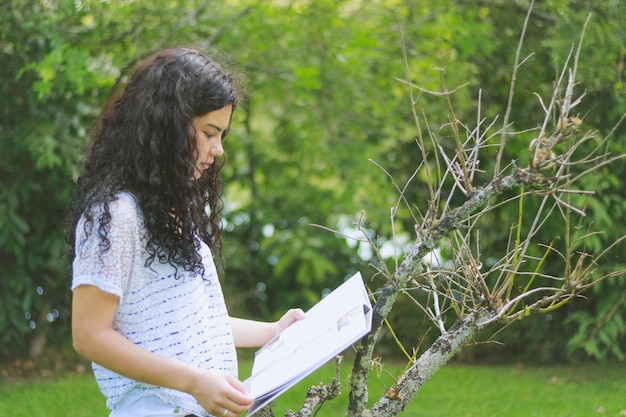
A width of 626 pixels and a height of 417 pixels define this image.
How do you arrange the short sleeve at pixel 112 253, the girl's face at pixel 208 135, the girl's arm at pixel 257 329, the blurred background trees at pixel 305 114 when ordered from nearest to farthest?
1. the short sleeve at pixel 112 253
2. the girl's face at pixel 208 135
3. the girl's arm at pixel 257 329
4. the blurred background trees at pixel 305 114

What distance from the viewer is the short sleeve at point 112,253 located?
5.53 ft

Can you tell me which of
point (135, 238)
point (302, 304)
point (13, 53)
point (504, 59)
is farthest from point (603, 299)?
point (135, 238)

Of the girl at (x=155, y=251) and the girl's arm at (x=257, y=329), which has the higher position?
the girl at (x=155, y=251)

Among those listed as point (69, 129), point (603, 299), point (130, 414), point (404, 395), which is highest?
point (130, 414)

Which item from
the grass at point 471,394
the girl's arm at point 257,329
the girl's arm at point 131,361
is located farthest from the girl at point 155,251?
the grass at point 471,394

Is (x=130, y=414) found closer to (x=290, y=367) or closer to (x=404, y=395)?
(x=290, y=367)

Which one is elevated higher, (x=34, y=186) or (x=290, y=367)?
(x=290, y=367)

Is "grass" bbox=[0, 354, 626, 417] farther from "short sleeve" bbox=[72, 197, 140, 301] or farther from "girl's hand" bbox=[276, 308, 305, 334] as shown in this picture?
"short sleeve" bbox=[72, 197, 140, 301]

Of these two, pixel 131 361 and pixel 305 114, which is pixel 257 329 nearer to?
pixel 131 361

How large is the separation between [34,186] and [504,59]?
135 inches

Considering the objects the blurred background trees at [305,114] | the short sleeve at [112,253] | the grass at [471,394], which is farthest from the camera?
the blurred background trees at [305,114]

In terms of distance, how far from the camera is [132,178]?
6.05 feet

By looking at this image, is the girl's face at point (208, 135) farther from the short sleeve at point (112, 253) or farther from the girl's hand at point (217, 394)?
the girl's hand at point (217, 394)

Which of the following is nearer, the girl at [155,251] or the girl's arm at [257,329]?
the girl at [155,251]
